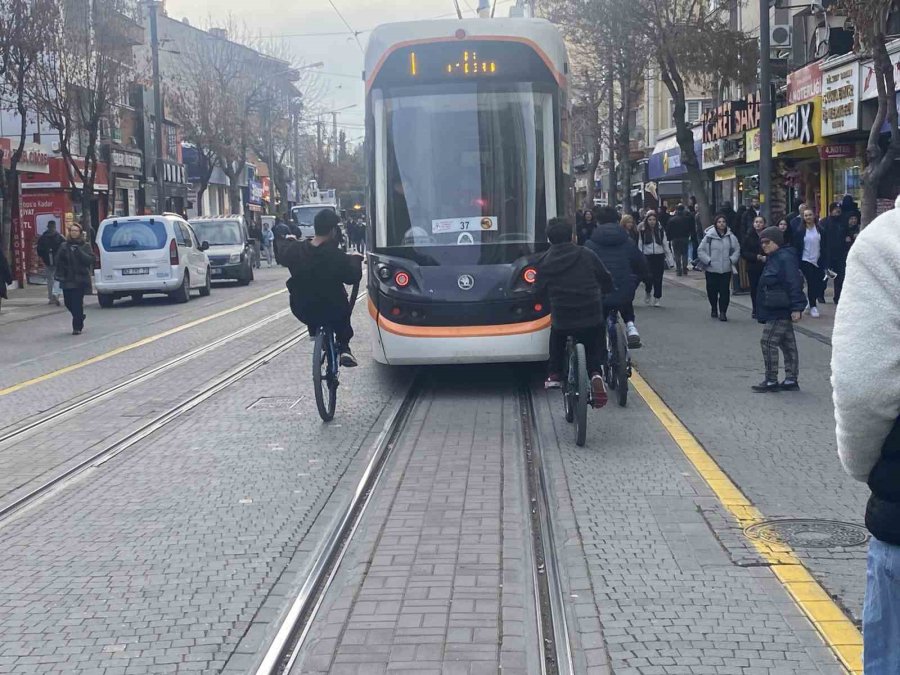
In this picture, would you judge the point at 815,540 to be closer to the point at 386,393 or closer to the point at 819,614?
the point at 819,614

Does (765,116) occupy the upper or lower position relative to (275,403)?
upper

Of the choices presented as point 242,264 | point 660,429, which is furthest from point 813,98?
point 660,429

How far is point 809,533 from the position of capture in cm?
678

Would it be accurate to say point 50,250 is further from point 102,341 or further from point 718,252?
point 718,252

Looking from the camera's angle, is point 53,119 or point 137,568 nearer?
point 137,568

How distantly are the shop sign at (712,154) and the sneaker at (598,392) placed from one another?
28.0 meters

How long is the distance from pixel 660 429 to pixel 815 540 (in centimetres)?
364

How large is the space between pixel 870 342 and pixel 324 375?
8467mm

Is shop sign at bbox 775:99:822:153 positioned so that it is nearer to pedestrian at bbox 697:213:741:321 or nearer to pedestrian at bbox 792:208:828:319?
pedestrian at bbox 792:208:828:319

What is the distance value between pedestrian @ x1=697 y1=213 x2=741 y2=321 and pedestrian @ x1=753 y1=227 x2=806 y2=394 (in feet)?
23.1

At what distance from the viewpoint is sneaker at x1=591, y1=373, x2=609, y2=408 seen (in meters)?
9.73

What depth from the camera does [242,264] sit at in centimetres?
3334

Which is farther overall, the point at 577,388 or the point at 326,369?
the point at 326,369

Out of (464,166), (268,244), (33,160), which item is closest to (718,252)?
(464,166)
